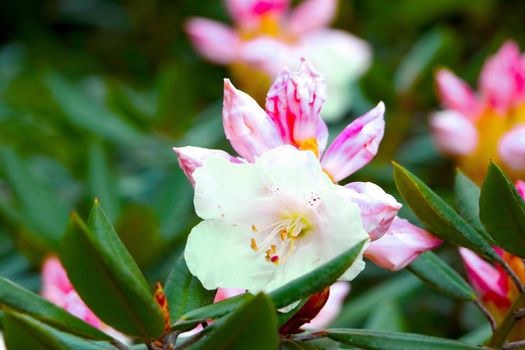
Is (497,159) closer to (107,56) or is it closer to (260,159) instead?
(260,159)

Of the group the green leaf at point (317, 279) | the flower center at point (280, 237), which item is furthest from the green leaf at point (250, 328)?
the flower center at point (280, 237)

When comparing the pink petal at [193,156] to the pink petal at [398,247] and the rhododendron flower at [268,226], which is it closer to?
the rhododendron flower at [268,226]

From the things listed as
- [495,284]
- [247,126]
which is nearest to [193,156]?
[247,126]

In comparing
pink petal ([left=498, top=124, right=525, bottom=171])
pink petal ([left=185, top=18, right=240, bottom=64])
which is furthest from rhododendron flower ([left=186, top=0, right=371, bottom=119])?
pink petal ([left=498, top=124, right=525, bottom=171])

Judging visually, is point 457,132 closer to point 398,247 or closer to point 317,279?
point 398,247

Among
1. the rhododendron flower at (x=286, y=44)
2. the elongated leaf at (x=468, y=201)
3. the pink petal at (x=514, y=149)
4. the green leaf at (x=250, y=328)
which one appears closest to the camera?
the green leaf at (x=250, y=328)

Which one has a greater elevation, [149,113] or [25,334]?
[149,113]

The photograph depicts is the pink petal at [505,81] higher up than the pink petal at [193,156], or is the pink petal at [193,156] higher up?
the pink petal at [505,81]
